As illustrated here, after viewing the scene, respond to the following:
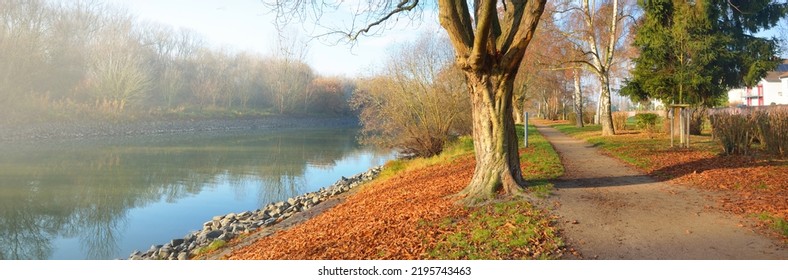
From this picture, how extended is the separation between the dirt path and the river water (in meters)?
7.97

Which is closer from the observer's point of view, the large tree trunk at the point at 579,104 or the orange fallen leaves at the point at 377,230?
the orange fallen leaves at the point at 377,230

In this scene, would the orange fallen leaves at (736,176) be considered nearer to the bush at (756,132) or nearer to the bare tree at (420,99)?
the bush at (756,132)

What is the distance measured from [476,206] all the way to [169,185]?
40.2ft

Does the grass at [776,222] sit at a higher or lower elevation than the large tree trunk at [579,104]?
lower

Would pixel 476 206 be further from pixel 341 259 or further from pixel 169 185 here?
pixel 169 185

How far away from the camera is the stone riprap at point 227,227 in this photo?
9.05m

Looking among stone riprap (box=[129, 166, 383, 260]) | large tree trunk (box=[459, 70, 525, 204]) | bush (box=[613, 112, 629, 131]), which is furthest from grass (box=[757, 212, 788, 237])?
bush (box=[613, 112, 629, 131])

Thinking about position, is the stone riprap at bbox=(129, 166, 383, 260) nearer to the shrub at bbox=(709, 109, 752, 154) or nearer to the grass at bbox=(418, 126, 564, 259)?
the grass at bbox=(418, 126, 564, 259)

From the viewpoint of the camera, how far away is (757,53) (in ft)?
67.5

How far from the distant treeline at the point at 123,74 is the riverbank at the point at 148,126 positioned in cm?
74

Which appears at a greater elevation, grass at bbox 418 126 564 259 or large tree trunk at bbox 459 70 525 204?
large tree trunk at bbox 459 70 525 204

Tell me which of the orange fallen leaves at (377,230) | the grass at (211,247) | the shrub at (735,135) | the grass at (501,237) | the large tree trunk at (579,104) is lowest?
the grass at (211,247)

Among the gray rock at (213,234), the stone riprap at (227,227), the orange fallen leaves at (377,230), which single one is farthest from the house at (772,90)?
the gray rock at (213,234)

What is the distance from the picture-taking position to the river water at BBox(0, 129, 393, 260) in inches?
418
